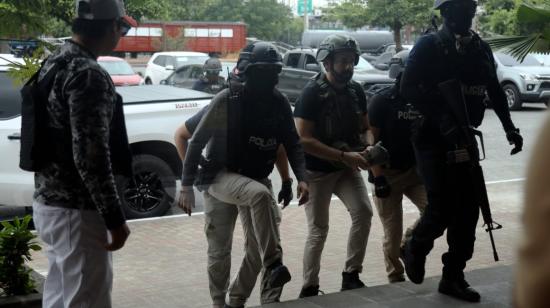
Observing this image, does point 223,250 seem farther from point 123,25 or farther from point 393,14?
point 393,14

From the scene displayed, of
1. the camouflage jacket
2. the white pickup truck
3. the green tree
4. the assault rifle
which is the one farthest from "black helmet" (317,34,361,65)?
the green tree

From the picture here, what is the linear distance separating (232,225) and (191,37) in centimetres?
758

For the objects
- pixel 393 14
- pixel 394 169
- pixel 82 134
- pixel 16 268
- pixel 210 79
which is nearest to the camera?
pixel 82 134

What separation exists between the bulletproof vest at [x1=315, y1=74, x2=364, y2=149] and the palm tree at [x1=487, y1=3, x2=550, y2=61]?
156cm

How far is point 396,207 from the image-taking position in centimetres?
632

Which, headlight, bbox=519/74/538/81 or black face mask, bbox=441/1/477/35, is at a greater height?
black face mask, bbox=441/1/477/35

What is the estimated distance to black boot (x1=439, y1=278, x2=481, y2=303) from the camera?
18.5 feet

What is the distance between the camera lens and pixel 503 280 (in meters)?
6.19

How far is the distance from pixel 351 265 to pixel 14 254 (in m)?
2.25

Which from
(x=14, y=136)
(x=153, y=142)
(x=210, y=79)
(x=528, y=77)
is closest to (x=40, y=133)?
(x=14, y=136)

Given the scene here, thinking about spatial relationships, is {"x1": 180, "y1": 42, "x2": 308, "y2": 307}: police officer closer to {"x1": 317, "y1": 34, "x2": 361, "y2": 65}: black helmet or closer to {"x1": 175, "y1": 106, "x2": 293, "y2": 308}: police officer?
{"x1": 175, "y1": 106, "x2": 293, "y2": 308}: police officer

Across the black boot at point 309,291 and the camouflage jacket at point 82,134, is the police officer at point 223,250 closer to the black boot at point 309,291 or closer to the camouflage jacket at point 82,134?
the black boot at point 309,291

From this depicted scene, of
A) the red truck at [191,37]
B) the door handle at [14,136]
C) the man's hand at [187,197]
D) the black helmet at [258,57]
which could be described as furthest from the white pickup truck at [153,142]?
the black helmet at [258,57]

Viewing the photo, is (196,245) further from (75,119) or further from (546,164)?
(546,164)
